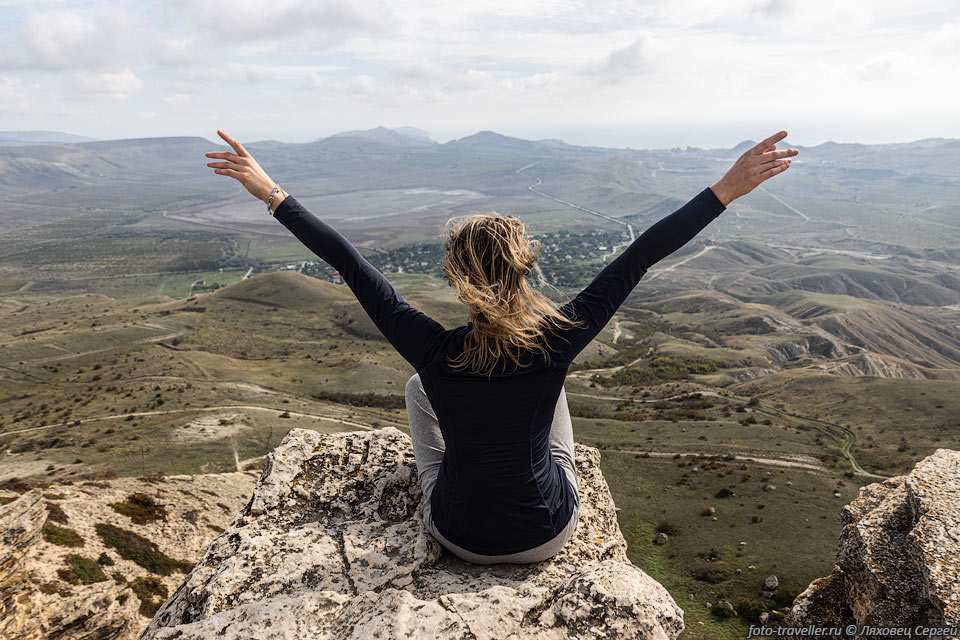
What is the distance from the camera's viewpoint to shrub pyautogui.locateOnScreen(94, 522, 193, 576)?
69.4ft

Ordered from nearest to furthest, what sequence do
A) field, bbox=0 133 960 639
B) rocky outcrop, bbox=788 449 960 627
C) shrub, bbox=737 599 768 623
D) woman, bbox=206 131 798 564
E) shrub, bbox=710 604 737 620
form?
woman, bbox=206 131 798 564
rocky outcrop, bbox=788 449 960 627
shrub, bbox=737 599 768 623
shrub, bbox=710 604 737 620
field, bbox=0 133 960 639

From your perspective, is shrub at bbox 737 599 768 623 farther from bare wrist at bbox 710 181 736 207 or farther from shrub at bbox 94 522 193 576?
shrub at bbox 94 522 193 576

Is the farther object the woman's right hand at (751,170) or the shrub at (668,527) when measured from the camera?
the shrub at (668,527)

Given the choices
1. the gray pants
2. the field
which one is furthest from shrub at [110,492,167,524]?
the gray pants

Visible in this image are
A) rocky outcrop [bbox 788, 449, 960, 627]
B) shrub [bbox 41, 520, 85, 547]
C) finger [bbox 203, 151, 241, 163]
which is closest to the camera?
finger [bbox 203, 151, 241, 163]

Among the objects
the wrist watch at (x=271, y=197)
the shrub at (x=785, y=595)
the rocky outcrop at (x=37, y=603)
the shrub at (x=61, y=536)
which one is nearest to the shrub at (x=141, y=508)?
the shrub at (x=61, y=536)

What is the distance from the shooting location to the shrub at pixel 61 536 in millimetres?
19141

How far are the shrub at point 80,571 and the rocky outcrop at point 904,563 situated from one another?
21541 mm

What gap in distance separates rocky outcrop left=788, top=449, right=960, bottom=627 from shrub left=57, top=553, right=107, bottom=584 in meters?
21.5

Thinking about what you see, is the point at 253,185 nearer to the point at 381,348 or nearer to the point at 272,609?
the point at 272,609

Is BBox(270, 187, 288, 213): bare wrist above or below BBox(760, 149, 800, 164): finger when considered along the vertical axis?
below

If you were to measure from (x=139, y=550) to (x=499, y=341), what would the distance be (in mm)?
25420

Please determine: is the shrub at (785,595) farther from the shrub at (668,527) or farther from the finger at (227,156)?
the finger at (227,156)

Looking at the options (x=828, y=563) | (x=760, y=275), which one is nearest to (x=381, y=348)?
(x=828, y=563)
